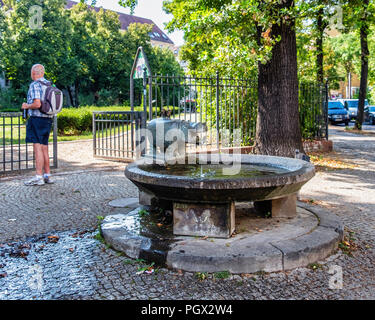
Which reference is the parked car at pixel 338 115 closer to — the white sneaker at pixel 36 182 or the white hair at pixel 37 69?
the white hair at pixel 37 69

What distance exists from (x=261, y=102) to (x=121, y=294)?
287 inches

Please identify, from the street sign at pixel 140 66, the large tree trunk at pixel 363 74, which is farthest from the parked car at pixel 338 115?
the street sign at pixel 140 66

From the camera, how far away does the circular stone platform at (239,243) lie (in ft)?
12.0

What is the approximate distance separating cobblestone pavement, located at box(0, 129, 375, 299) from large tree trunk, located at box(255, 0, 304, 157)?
10.4 feet

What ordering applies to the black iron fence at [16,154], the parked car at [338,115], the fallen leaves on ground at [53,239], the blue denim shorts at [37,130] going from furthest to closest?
the parked car at [338,115], the black iron fence at [16,154], the blue denim shorts at [37,130], the fallen leaves on ground at [53,239]

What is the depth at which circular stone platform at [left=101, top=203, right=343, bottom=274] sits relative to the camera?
3646mm

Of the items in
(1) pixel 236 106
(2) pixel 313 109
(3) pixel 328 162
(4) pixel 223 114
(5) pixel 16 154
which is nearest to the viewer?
(3) pixel 328 162

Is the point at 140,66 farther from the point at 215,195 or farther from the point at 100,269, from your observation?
the point at 100,269

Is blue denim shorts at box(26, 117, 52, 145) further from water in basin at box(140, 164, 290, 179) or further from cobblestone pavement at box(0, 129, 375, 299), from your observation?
water in basin at box(140, 164, 290, 179)

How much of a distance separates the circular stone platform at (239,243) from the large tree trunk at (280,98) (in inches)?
185

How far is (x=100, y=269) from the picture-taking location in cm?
373

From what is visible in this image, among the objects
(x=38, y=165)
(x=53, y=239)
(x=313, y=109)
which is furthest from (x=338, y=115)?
(x=53, y=239)

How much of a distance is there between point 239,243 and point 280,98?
20.0 feet
